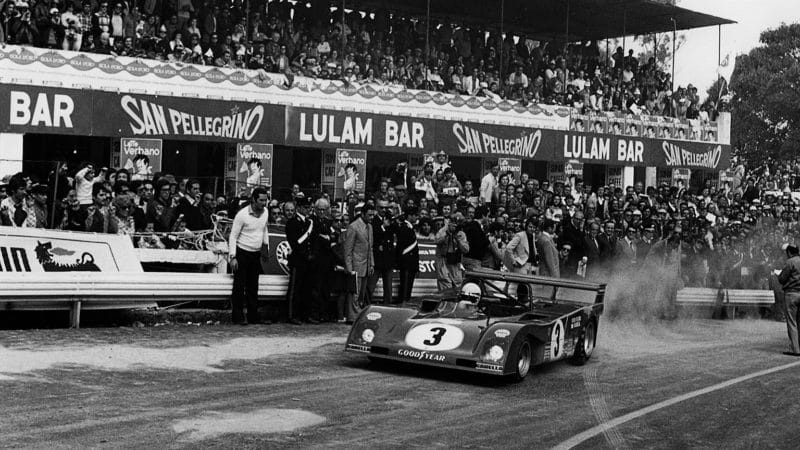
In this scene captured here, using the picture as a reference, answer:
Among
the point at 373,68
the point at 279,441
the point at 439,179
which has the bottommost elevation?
the point at 279,441

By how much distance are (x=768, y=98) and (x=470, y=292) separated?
3842 cm

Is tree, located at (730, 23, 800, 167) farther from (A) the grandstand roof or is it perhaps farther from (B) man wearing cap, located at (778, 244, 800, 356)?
(B) man wearing cap, located at (778, 244, 800, 356)

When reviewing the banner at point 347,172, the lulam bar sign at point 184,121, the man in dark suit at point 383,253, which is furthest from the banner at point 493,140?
the man in dark suit at point 383,253

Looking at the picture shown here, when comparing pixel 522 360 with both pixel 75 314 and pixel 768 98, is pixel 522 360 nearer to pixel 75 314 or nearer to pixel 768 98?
pixel 75 314

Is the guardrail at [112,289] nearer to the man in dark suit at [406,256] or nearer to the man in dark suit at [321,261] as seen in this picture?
the man in dark suit at [321,261]

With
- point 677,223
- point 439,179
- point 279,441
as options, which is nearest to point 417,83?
point 439,179

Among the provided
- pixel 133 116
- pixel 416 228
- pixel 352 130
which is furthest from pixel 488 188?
pixel 133 116

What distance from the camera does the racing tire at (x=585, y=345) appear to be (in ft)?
38.9

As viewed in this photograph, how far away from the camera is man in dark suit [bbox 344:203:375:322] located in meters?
14.1

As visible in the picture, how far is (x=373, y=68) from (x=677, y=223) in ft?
31.1

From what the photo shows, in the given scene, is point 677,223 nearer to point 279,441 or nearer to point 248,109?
point 248,109

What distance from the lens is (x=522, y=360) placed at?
34.0 ft

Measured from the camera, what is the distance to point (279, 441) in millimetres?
7062

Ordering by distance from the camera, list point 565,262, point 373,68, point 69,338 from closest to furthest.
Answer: point 69,338 → point 565,262 → point 373,68
